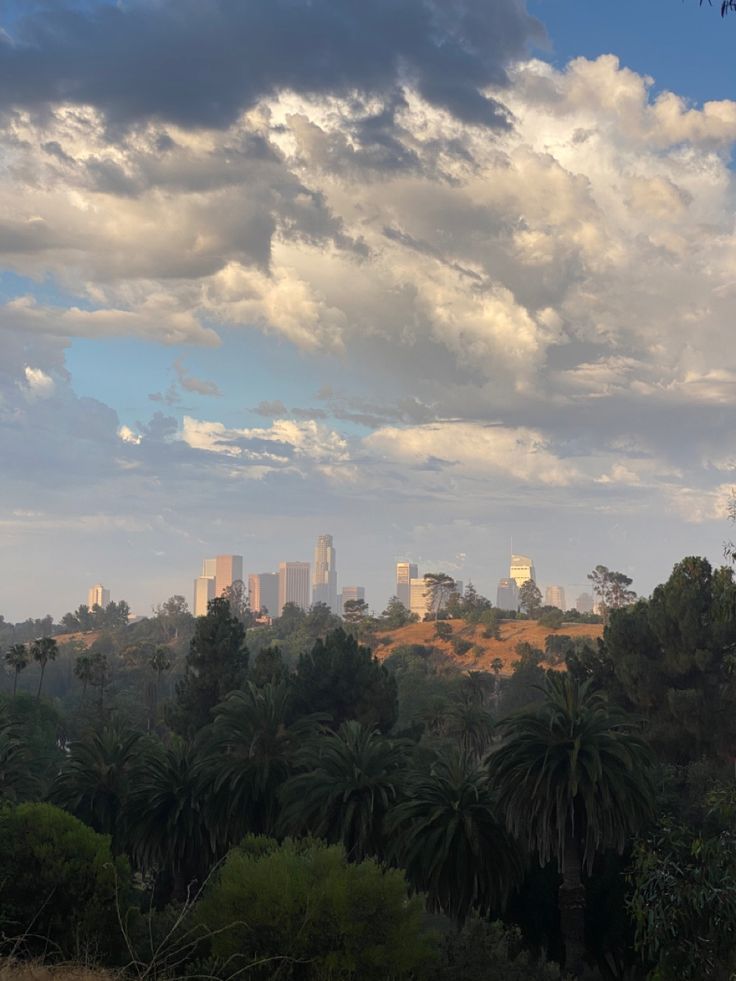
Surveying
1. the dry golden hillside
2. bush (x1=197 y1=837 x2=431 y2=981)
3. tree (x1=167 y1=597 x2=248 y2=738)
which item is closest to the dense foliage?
bush (x1=197 y1=837 x2=431 y2=981)

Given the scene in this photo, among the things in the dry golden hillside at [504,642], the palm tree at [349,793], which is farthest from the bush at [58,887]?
the dry golden hillside at [504,642]

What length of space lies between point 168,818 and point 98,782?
19.8ft

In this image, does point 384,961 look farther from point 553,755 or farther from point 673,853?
point 553,755

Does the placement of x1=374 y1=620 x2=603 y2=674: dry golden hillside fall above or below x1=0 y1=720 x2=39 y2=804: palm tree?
above

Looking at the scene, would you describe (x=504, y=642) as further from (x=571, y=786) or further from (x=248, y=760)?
(x=571, y=786)

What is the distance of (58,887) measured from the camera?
1276 inches

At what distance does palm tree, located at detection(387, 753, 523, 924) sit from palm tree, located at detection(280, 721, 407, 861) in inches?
77.0

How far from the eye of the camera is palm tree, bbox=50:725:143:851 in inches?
2136

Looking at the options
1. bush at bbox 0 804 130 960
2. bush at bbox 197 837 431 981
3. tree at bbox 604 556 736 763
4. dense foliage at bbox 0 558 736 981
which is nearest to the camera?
bush at bbox 197 837 431 981

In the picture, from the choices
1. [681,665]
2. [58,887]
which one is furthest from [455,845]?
[681,665]

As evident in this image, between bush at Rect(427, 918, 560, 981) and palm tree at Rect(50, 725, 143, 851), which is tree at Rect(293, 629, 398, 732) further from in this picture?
bush at Rect(427, 918, 560, 981)

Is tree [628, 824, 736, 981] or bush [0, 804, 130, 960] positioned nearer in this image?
tree [628, 824, 736, 981]

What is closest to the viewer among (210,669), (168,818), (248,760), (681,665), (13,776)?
(248,760)

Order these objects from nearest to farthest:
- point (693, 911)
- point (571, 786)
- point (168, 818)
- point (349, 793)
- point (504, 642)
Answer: point (693, 911) → point (571, 786) → point (349, 793) → point (168, 818) → point (504, 642)
